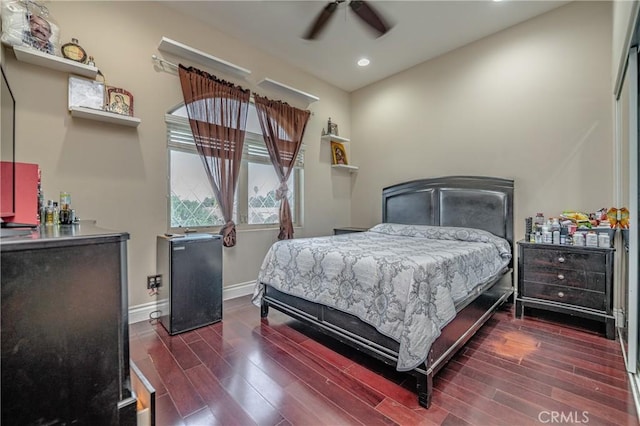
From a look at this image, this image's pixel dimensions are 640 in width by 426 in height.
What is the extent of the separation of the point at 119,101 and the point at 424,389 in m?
3.29

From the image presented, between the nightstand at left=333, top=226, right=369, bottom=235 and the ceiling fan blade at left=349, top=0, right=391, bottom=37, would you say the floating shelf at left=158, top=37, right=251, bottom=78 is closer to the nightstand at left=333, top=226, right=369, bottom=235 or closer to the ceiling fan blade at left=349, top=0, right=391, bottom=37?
the ceiling fan blade at left=349, top=0, right=391, bottom=37

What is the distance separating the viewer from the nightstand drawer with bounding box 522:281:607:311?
2.49 metres

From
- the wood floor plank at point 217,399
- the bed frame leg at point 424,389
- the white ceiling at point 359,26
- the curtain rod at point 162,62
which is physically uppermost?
the white ceiling at point 359,26

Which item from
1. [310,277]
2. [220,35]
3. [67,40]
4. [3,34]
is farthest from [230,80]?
[310,277]

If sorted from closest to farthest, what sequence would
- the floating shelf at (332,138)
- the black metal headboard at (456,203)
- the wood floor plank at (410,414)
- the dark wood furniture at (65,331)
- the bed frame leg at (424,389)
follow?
the dark wood furniture at (65,331) < the wood floor plank at (410,414) < the bed frame leg at (424,389) < the black metal headboard at (456,203) < the floating shelf at (332,138)

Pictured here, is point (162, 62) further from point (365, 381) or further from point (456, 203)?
point (456, 203)

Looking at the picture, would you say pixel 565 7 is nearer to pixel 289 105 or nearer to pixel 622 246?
pixel 622 246

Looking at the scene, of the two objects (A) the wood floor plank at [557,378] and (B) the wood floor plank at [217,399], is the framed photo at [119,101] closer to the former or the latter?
(B) the wood floor plank at [217,399]

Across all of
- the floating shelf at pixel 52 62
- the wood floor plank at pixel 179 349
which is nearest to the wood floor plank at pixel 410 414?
the wood floor plank at pixel 179 349

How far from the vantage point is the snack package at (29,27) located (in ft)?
6.72

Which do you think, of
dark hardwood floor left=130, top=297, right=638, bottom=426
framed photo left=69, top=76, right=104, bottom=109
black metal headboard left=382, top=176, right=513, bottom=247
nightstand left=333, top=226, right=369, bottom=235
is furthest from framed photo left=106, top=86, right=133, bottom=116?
black metal headboard left=382, top=176, right=513, bottom=247

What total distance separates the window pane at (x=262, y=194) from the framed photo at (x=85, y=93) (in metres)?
1.63

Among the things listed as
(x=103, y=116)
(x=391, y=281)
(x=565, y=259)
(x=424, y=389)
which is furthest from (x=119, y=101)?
(x=565, y=259)

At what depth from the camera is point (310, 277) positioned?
7.72ft
